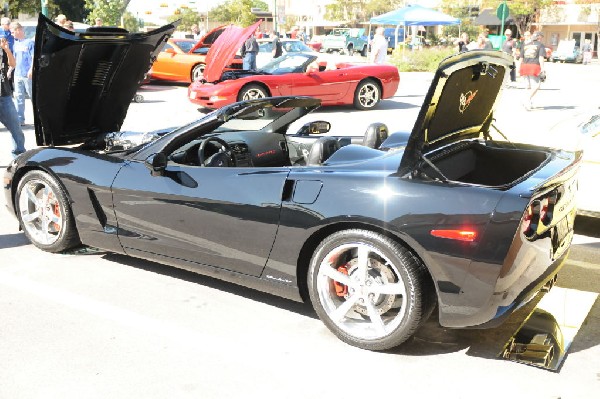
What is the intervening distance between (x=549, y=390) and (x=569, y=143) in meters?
3.10

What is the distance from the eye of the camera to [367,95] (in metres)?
14.6

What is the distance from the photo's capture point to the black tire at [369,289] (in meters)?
3.37

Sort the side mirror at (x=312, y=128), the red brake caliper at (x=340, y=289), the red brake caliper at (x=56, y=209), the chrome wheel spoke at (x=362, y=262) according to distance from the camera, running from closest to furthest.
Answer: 1. the chrome wheel spoke at (x=362, y=262)
2. the red brake caliper at (x=340, y=289)
3. the red brake caliper at (x=56, y=209)
4. the side mirror at (x=312, y=128)

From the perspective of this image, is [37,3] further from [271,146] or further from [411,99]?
[271,146]

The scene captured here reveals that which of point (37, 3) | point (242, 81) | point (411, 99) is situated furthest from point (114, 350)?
point (37, 3)

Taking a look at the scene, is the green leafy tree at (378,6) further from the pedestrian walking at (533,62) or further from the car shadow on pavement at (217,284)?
the car shadow on pavement at (217,284)

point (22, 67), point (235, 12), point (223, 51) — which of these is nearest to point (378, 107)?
point (223, 51)

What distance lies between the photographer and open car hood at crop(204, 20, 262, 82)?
44.1 ft

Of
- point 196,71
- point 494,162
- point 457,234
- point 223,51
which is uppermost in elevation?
point 223,51

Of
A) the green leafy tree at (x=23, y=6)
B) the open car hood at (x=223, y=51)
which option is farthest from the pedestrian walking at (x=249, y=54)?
the green leafy tree at (x=23, y=6)

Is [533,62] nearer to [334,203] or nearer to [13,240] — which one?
[13,240]

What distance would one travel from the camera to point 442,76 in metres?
3.33

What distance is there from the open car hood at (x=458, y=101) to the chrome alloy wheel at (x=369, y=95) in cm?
1030

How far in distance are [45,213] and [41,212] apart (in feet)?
0.15
